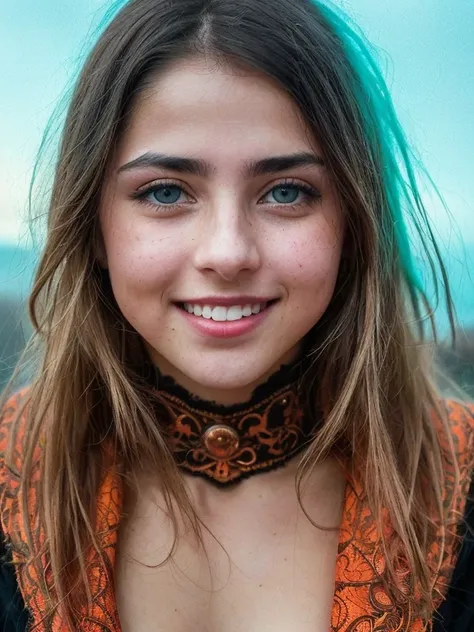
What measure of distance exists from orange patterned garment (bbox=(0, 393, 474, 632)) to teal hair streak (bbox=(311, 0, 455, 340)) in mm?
340

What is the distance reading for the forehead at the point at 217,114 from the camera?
126 cm

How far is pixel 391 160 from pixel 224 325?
468 millimetres

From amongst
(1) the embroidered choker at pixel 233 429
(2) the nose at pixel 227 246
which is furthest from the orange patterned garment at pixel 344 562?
(2) the nose at pixel 227 246

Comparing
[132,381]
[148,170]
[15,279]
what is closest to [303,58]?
[148,170]

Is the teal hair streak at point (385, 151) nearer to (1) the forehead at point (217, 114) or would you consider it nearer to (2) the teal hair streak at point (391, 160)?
(2) the teal hair streak at point (391, 160)

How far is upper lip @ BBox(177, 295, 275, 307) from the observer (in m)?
1.29

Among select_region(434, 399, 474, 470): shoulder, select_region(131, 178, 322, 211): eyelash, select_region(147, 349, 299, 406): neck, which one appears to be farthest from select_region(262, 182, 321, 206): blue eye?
select_region(434, 399, 474, 470): shoulder

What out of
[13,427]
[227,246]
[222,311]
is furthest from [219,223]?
[13,427]

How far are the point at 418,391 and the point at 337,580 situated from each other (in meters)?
0.40

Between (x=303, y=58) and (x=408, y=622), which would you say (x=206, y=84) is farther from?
(x=408, y=622)

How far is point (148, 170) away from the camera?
4.27 ft

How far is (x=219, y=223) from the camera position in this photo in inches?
49.5

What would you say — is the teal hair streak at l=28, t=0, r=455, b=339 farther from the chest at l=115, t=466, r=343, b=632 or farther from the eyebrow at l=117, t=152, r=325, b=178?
the chest at l=115, t=466, r=343, b=632

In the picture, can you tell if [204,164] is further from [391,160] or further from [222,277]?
[391,160]
